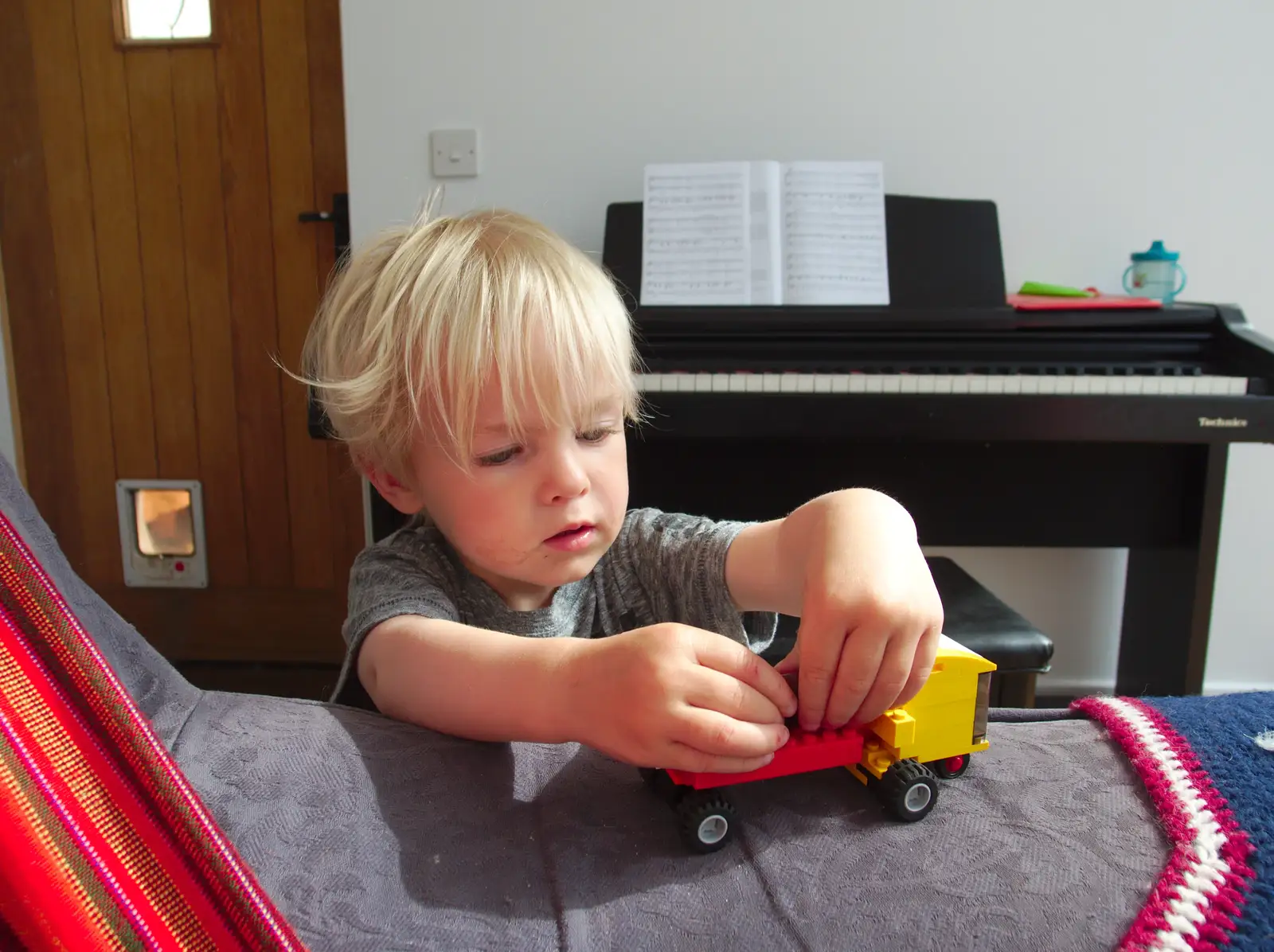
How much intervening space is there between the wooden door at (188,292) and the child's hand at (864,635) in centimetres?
213

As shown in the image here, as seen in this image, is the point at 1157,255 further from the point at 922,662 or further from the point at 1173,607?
the point at 922,662

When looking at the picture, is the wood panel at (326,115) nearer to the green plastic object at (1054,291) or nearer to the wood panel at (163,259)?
the wood panel at (163,259)

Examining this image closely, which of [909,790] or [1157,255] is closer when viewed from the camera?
[909,790]

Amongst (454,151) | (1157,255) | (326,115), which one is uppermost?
(326,115)

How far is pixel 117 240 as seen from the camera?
2.41 meters

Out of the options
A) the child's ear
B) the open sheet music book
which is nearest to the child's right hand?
the child's ear

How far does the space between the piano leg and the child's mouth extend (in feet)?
4.70

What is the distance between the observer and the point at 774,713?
20.6 inches

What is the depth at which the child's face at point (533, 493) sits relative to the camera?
27.6 inches

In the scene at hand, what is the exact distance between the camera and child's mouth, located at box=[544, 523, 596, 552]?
0.73 metres

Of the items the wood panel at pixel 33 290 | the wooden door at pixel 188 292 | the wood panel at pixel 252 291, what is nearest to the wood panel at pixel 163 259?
the wooden door at pixel 188 292

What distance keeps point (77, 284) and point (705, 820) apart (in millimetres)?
2562

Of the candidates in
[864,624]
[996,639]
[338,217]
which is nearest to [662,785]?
[864,624]

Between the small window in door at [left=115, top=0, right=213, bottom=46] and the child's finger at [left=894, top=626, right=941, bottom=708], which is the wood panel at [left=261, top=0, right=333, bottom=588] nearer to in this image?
the small window in door at [left=115, top=0, right=213, bottom=46]
